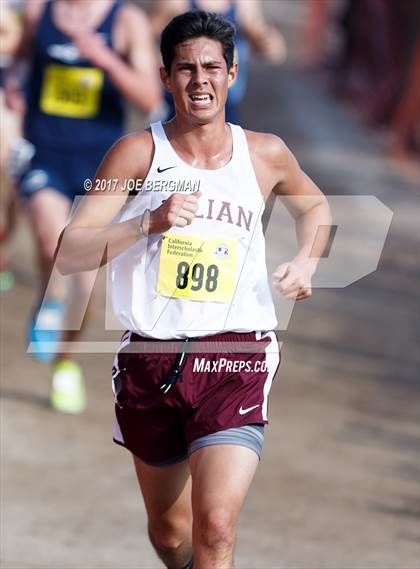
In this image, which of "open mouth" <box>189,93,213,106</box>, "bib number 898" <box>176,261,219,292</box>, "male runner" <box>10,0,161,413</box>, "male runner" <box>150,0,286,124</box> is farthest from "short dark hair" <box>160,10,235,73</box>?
"male runner" <box>150,0,286,124</box>

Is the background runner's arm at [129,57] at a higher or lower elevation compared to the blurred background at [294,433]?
higher

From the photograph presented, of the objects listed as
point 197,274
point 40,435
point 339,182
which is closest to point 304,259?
point 197,274

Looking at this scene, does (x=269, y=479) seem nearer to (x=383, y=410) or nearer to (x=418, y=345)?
(x=383, y=410)

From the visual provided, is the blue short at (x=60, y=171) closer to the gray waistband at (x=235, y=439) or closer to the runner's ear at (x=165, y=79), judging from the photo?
the runner's ear at (x=165, y=79)

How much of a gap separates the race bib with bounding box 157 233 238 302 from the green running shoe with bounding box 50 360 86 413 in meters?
3.04

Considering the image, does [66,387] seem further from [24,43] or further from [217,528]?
[217,528]

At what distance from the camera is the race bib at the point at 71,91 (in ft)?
23.6

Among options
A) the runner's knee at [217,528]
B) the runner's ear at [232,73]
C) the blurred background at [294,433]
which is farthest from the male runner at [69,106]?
the runner's knee at [217,528]

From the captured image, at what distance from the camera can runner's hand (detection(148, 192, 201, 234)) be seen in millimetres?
3766

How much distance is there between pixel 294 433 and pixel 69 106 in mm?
2072

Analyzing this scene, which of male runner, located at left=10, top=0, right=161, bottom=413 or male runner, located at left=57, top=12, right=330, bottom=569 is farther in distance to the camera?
male runner, located at left=10, top=0, right=161, bottom=413

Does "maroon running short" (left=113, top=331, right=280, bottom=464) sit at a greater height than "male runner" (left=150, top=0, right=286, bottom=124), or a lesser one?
greater

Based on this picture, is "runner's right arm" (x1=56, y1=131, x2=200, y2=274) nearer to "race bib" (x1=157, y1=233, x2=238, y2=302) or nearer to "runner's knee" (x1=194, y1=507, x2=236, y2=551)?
"race bib" (x1=157, y1=233, x2=238, y2=302)

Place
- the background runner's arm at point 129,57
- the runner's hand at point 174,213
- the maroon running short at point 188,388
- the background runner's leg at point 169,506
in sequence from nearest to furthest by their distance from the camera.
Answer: the runner's hand at point 174,213, the maroon running short at point 188,388, the background runner's leg at point 169,506, the background runner's arm at point 129,57
